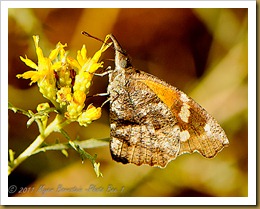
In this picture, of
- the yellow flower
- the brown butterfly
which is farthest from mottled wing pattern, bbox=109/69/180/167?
the yellow flower

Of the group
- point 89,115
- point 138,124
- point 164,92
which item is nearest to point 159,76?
point 164,92

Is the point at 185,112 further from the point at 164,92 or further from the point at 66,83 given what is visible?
the point at 66,83

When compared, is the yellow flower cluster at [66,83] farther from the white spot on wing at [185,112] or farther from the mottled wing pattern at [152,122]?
the white spot on wing at [185,112]

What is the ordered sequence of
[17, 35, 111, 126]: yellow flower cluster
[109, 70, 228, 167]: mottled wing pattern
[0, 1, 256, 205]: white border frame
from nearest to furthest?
1. [17, 35, 111, 126]: yellow flower cluster
2. [109, 70, 228, 167]: mottled wing pattern
3. [0, 1, 256, 205]: white border frame

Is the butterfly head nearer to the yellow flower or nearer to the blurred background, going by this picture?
the blurred background

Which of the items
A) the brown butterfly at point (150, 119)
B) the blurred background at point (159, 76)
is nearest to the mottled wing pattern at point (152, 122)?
the brown butterfly at point (150, 119)
